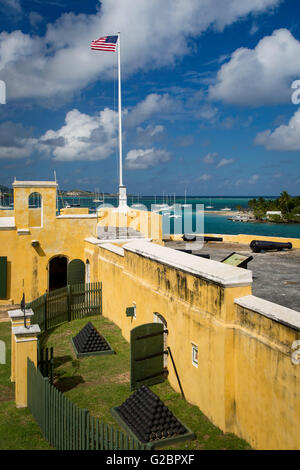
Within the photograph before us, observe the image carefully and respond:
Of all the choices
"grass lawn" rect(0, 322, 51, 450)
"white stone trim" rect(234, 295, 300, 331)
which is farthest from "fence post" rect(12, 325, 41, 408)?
"white stone trim" rect(234, 295, 300, 331)

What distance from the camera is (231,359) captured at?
8867mm

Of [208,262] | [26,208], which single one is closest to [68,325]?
[26,208]

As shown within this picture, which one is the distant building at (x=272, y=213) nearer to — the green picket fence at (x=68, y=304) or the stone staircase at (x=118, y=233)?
the stone staircase at (x=118, y=233)

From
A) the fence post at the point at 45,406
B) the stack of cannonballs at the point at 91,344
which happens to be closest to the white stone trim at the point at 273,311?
the fence post at the point at 45,406

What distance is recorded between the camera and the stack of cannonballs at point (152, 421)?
8.76 metres

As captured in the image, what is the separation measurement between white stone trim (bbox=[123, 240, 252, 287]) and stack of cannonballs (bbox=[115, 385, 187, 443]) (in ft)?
9.76

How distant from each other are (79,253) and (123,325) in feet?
28.0

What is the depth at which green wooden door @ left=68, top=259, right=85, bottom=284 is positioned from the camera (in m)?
23.8

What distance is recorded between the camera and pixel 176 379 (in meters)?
11.4

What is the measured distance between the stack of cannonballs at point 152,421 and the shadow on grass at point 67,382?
3169mm

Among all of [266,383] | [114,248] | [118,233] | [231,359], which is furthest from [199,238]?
[266,383]

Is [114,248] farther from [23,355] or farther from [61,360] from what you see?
[23,355]

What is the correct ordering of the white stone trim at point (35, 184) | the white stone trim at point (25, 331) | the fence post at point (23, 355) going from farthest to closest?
the white stone trim at point (35, 184), the fence post at point (23, 355), the white stone trim at point (25, 331)

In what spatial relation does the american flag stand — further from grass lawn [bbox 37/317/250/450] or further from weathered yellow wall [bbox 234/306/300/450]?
weathered yellow wall [bbox 234/306/300/450]
